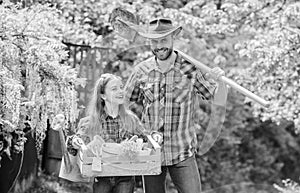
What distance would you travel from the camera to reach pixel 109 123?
3660mm

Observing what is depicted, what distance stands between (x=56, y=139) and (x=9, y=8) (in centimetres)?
201

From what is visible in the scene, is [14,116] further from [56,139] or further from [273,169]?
[273,169]

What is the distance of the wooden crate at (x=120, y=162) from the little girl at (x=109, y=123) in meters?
0.16

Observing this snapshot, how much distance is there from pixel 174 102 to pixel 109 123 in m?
0.39

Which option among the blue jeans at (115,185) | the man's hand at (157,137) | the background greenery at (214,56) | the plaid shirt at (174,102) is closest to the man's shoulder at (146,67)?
the plaid shirt at (174,102)

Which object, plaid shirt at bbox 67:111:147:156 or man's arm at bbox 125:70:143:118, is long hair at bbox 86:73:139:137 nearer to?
plaid shirt at bbox 67:111:147:156

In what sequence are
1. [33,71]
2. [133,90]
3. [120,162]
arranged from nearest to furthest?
[120,162] < [133,90] < [33,71]

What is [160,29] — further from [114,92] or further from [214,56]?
[214,56]

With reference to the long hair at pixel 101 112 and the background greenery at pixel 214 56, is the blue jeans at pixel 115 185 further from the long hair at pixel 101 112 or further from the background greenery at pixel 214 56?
the background greenery at pixel 214 56

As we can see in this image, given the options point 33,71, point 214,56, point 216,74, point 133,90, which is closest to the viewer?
point 216,74

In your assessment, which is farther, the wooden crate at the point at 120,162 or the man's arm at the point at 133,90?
the man's arm at the point at 133,90

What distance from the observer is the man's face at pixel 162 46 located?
3.61 m

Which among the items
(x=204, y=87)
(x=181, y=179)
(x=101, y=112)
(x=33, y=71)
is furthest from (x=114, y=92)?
(x=33, y=71)

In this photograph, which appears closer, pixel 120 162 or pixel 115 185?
pixel 120 162
